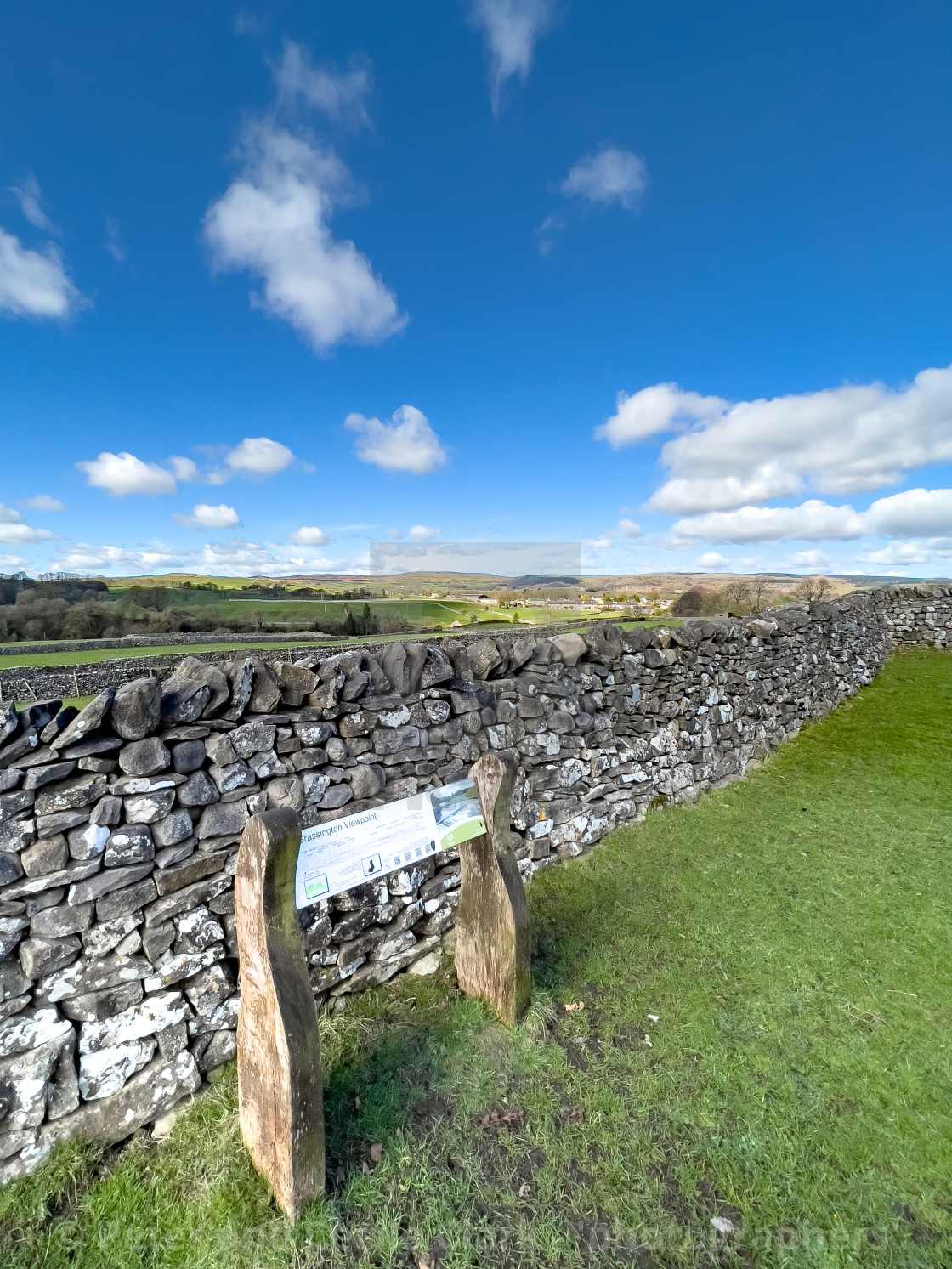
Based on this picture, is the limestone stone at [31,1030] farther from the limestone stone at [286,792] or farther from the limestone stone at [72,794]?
the limestone stone at [286,792]

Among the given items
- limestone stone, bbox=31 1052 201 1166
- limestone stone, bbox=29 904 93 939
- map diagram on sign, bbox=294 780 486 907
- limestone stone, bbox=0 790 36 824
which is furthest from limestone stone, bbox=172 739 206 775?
limestone stone, bbox=31 1052 201 1166

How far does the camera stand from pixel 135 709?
3000 millimetres

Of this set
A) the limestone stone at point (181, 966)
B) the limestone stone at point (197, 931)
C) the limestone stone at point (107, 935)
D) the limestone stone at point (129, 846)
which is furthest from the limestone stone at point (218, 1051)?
the limestone stone at point (129, 846)

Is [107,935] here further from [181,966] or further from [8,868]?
[8,868]

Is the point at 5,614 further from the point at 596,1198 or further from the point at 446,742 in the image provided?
the point at 596,1198

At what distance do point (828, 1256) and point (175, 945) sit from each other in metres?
3.65

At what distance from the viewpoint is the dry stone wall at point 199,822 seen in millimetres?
2738

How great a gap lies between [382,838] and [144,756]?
1.47 meters

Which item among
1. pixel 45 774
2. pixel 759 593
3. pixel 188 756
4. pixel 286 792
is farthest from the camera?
pixel 759 593

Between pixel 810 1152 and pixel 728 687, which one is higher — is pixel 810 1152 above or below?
below

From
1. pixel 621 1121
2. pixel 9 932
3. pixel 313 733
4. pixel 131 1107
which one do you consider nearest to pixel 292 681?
pixel 313 733

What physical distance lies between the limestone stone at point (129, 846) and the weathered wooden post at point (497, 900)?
1943 millimetres

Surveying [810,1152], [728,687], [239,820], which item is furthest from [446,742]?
[728,687]

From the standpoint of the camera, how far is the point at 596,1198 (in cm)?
261
